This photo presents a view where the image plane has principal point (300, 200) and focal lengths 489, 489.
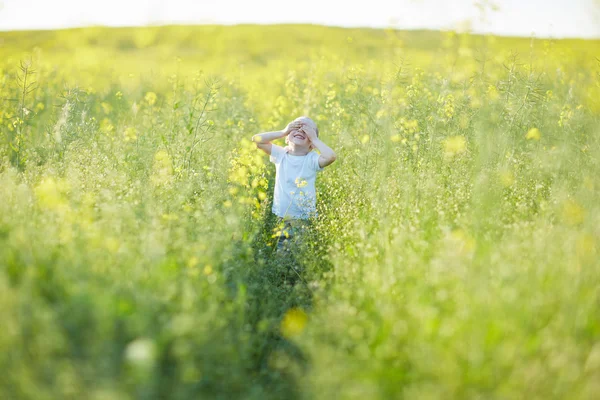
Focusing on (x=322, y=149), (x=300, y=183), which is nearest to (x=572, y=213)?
(x=300, y=183)

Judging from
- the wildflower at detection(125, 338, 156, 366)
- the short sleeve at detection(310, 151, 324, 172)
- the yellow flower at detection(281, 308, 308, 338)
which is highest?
the short sleeve at detection(310, 151, 324, 172)

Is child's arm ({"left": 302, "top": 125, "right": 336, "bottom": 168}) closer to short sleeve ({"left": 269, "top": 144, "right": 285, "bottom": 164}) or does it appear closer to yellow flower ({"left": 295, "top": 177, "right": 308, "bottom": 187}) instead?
short sleeve ({"left": 269, "top": 144, "right": 285, "bottom": 164})

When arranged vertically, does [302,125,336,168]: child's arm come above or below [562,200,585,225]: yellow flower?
above

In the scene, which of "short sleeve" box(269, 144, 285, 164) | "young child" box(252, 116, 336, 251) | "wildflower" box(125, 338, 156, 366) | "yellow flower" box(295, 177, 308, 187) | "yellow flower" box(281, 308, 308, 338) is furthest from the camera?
"short sleeve" box(269, 144, 285, 164)

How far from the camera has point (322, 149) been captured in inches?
195

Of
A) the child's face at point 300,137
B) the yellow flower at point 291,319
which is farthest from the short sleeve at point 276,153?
the yellow flower at point 291,319

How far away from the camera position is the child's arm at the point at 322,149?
4.91 meters

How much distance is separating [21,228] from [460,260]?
2536 mm

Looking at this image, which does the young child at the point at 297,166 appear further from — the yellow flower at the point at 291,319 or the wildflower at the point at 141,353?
the wildflower at the point at 141,353

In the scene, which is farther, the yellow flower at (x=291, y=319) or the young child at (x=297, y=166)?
the young child at (x=297, y=166)

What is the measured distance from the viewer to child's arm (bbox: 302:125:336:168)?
4.91 meters

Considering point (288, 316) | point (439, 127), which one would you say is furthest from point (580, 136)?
point (288, 316)

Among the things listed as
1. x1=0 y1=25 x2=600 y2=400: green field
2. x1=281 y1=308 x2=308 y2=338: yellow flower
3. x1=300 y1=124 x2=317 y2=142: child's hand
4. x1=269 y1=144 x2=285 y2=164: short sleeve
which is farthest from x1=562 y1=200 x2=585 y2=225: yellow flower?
x1=269 y1=144 x2=285 y2=164: short sleeve

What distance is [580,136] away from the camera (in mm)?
5488
